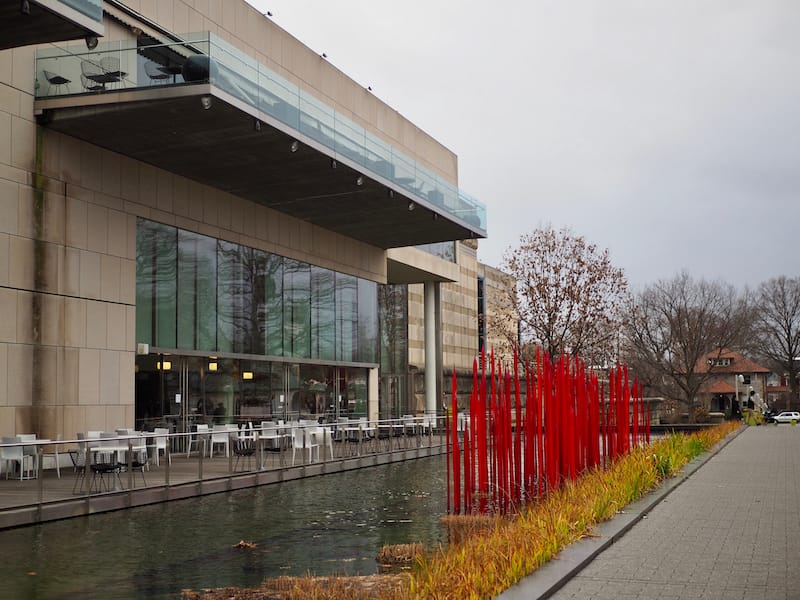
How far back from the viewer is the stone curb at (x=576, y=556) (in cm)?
705

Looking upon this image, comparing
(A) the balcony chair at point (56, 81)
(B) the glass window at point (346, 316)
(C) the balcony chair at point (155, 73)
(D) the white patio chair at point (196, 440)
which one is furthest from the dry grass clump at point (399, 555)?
(B) the glass window at point (346, 316)

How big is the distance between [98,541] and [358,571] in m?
3.96

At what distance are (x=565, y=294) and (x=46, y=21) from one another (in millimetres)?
28563

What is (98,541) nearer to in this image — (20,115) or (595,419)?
(595,419)

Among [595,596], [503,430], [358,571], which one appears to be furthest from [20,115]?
[595,596]

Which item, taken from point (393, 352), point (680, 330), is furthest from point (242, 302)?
point (680, 330)

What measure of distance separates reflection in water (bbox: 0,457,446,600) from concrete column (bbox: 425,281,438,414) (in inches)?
927

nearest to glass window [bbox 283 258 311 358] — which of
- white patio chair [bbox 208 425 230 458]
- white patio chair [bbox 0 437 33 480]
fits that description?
white patio chair [bbox 208 425 230 458]

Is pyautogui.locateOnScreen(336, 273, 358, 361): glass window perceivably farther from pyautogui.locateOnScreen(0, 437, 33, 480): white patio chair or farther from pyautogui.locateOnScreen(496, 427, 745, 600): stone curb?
pyautogui.locateOnScreen(496, 427, 745, 600): stone curb

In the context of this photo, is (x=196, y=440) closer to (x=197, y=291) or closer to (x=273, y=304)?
(x=197, y=291)

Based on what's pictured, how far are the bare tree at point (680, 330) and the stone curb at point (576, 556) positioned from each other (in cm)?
4809

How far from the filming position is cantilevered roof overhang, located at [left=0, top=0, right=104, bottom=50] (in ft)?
50.3

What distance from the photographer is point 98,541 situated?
37.8ft

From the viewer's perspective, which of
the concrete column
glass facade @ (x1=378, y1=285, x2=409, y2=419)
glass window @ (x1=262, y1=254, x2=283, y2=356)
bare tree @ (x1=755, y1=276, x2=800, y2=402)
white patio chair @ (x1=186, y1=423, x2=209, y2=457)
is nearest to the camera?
white patio chair @ (x1=186, y1=423, x2=209, y2=457)
